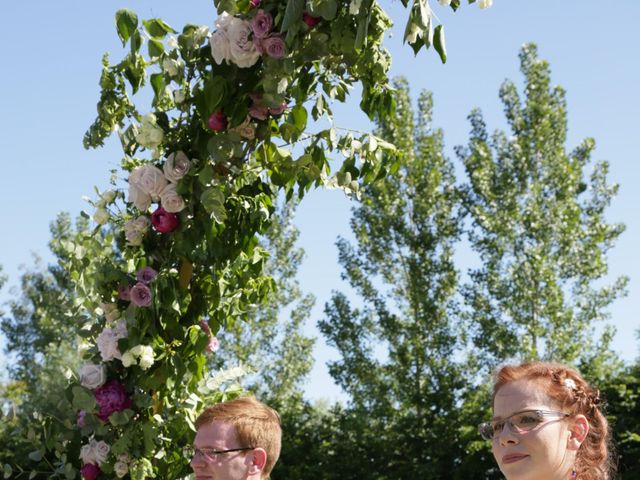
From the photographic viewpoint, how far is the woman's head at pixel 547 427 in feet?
7.18

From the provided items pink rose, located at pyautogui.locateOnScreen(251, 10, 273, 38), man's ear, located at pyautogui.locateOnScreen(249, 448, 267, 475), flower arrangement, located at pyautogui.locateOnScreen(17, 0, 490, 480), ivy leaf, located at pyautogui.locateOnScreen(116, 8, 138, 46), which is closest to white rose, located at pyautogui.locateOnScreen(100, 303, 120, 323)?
flower arrangement, located at pyautogui.locateOnScreen(17, 0, 490, 480)

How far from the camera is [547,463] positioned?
2178mm

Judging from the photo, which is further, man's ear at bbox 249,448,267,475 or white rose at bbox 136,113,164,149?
man's ear at bbox 249,448,267,475

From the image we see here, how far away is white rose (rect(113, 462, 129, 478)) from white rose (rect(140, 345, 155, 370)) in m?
0.37

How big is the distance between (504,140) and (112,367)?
35.4 ft

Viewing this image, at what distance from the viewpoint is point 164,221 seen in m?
2.92

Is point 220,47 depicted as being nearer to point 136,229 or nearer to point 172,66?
point 172,66

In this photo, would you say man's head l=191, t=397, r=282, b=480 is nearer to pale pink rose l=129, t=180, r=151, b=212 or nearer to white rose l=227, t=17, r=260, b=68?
pale pink rose l=129, t=180, r=151, b=212

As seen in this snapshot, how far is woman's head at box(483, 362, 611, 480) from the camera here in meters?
2.19

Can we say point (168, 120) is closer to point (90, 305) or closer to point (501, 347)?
point (90, 305)

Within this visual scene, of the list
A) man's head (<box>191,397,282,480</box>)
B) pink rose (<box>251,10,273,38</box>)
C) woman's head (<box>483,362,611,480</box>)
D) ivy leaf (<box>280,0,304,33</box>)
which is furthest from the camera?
man's head (<box>191,397,282,480</box>)

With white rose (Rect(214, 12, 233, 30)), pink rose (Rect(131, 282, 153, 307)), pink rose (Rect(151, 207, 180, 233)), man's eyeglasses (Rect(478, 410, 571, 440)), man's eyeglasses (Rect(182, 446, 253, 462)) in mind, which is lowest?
man's eyeglasses (Rect(478, 410, 571, 440))

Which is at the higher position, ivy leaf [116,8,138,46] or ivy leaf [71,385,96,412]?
ivy leaf [116,8,138,46]

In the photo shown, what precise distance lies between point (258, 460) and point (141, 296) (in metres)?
0.70
